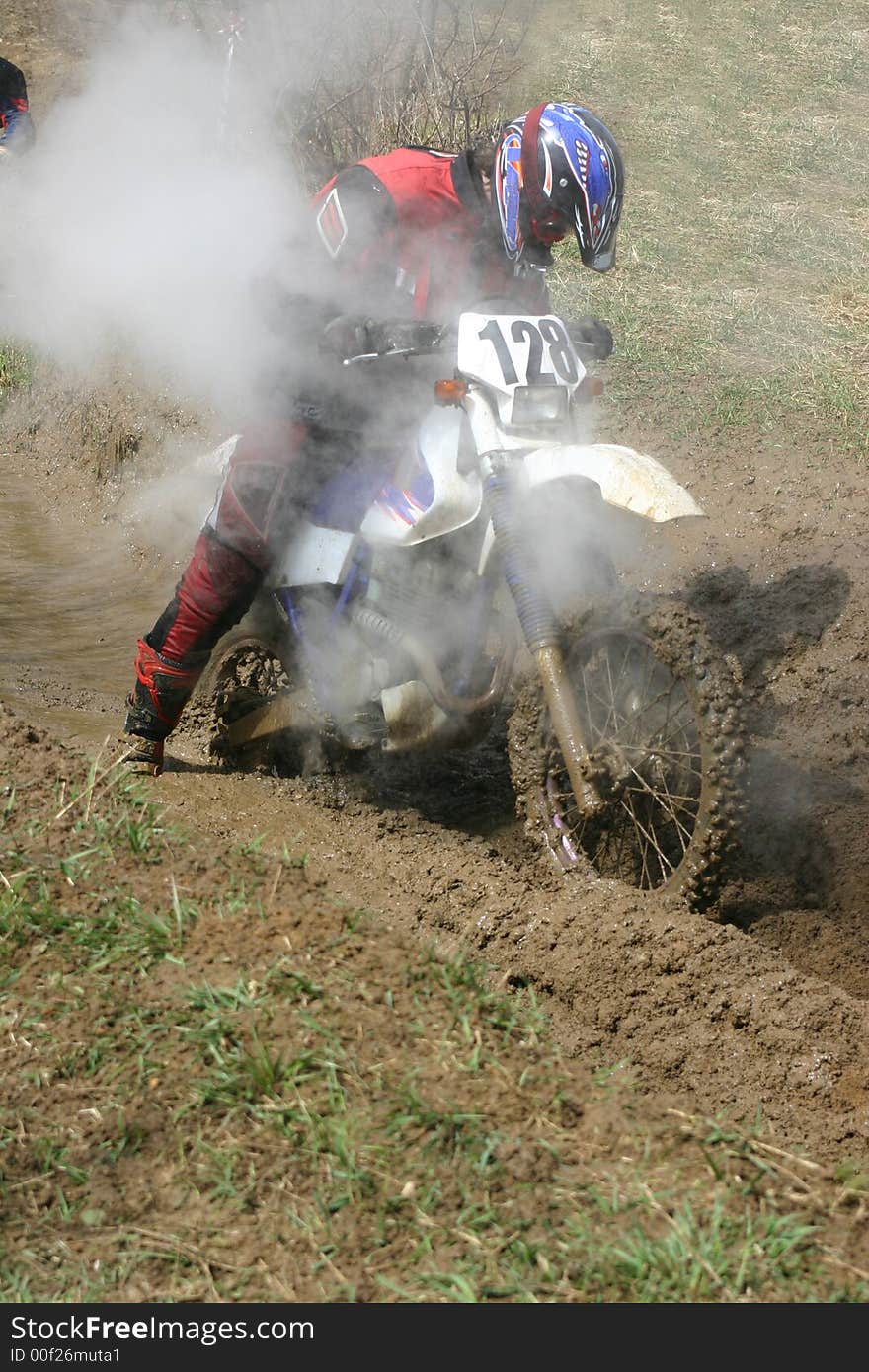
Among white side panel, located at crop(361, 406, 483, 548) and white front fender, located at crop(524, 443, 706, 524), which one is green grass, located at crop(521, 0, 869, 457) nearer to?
white side panel, located at crop(361, 406, 483, 548)

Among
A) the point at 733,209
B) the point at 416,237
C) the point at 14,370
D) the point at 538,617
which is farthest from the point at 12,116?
the point at 538,617

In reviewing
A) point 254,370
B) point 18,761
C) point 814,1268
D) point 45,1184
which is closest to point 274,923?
point 45,1184

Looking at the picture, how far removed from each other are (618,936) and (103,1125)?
A: 1.75 m

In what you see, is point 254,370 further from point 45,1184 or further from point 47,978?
point 45,1184

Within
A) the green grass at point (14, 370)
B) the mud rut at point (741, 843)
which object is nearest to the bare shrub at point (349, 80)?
the green grass at point (14, 370)

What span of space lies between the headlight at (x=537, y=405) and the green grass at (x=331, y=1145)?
1816mm

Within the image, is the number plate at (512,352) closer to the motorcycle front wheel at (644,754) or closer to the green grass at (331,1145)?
the motorcycle front wheel at (644,754)

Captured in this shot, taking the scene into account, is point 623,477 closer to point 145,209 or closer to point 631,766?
point 631,766

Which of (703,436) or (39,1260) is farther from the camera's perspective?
(703,436)

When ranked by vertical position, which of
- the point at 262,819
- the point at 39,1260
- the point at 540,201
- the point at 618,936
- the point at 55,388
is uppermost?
the point at 540,201

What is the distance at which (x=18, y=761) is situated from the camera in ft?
14.8

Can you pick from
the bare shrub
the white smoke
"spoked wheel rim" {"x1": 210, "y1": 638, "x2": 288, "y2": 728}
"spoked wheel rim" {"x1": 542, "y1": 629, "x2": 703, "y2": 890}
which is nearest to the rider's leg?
"spoked wheel rim" {"x1": 210, "y1": 638, "x2": 288, "y2": 728}

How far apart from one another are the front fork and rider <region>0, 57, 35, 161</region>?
813 cm

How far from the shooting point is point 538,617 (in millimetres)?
4617
